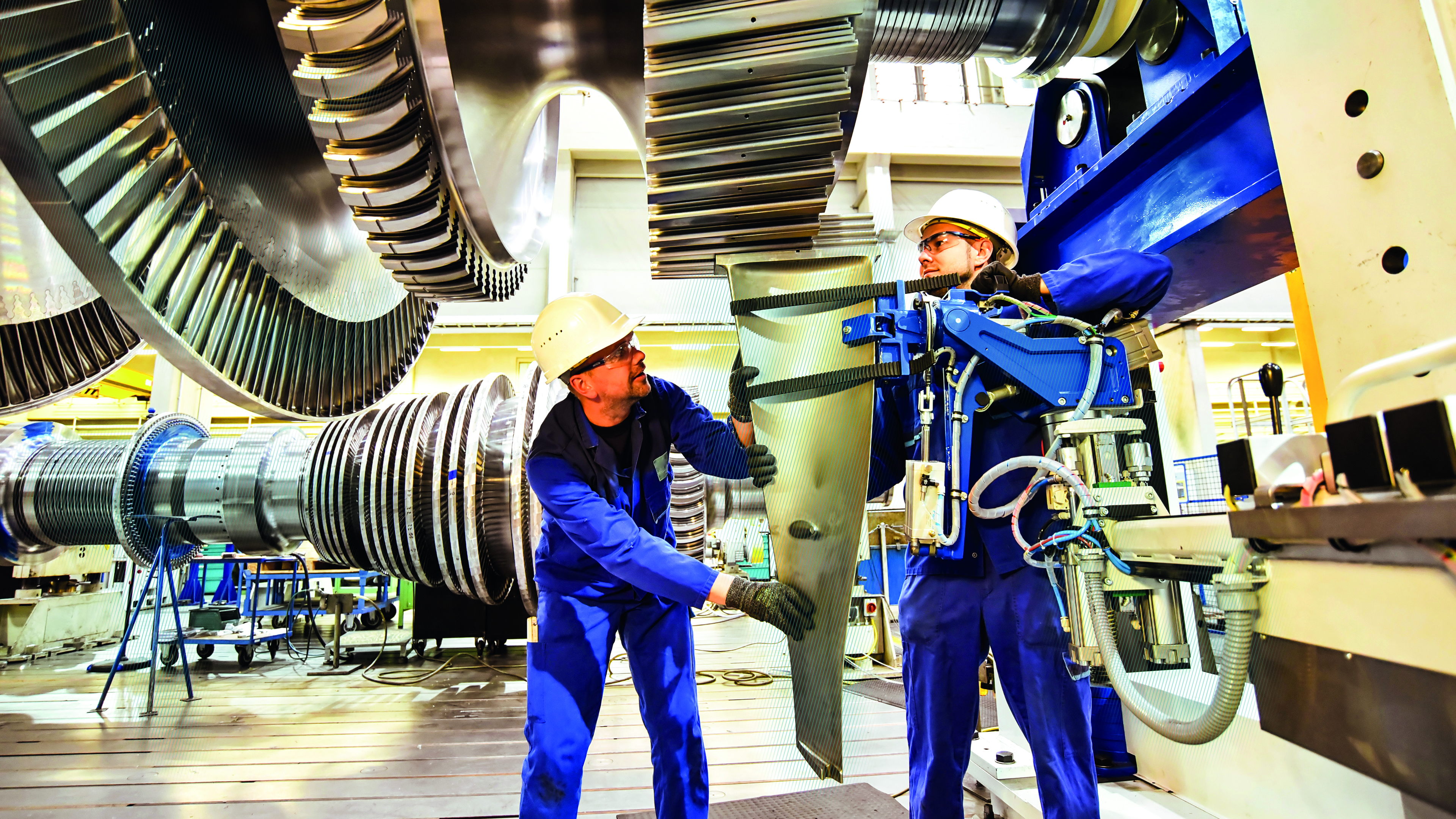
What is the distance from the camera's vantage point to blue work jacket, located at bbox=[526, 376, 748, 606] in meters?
1.74

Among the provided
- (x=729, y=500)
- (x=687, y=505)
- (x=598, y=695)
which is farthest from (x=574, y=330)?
(x=729, y=500)

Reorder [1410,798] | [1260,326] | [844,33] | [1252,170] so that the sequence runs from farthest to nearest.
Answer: [1260,326], [1252,170], [844,33], [1410,798]

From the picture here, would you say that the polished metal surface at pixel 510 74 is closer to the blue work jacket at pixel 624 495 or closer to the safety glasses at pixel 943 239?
the blue work jacket at pixel 624 495

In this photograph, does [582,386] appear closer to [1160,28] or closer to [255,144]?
[255,144]

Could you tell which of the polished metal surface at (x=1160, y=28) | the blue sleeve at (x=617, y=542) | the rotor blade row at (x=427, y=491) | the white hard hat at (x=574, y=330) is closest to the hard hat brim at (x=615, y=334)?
the white hard hat at (x=574, y=330)

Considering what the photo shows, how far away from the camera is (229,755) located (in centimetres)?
312

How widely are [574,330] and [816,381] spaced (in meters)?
0.84

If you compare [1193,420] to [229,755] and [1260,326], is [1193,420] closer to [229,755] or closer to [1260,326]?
[229,755]

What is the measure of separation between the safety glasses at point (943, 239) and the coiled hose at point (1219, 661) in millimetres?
945

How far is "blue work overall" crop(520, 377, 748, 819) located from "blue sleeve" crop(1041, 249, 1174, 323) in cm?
79

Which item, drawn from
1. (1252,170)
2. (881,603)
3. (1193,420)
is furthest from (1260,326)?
(1252,170)

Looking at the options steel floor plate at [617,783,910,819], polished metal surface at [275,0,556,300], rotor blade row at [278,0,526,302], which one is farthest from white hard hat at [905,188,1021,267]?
steel floor plate at [617,783,910,819]

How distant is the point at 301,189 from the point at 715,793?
2.28 meters

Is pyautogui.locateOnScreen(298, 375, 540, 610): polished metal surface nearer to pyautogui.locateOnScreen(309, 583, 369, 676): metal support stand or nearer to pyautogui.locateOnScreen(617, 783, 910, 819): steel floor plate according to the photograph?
pyautogui.locateOnScreen(309, 583, 369, 676): metal support stand
